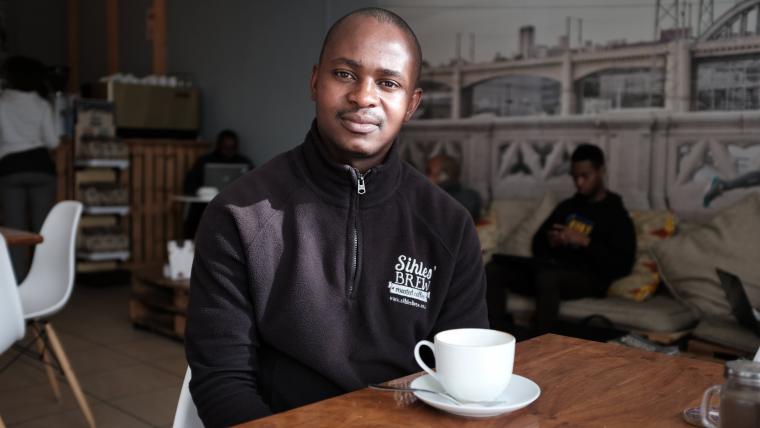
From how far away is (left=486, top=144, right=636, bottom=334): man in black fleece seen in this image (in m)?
3.99

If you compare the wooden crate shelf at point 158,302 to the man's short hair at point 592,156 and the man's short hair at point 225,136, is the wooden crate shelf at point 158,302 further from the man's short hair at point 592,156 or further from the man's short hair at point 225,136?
the man's short hair at point 592,156

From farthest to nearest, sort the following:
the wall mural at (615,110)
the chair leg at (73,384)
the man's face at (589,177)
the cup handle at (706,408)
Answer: the man's face at (589,177) < the wall mural at (615,110) < the chair leg at (73,384) < the cup handle at (706,408)

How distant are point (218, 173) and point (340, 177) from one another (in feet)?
17.6

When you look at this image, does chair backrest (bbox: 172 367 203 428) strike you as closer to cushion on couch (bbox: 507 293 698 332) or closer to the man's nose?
the man's nose

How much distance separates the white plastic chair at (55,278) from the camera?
3.13m

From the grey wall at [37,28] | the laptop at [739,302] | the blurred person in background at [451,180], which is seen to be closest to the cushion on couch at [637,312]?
the laptop at [739,302]

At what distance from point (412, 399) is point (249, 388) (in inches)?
13.2

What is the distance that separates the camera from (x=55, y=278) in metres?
3.32

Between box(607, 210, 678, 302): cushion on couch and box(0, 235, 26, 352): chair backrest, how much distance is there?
291cm

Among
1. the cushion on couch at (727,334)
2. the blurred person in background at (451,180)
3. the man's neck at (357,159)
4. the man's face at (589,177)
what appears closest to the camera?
the man's neck at (357,159)

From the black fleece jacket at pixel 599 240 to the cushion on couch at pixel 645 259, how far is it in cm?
6

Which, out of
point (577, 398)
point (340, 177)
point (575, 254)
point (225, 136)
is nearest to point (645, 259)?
point (575, 254)

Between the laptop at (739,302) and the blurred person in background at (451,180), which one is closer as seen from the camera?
the laptop at (739,302)

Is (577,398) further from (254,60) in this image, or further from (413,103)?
(254,60)
